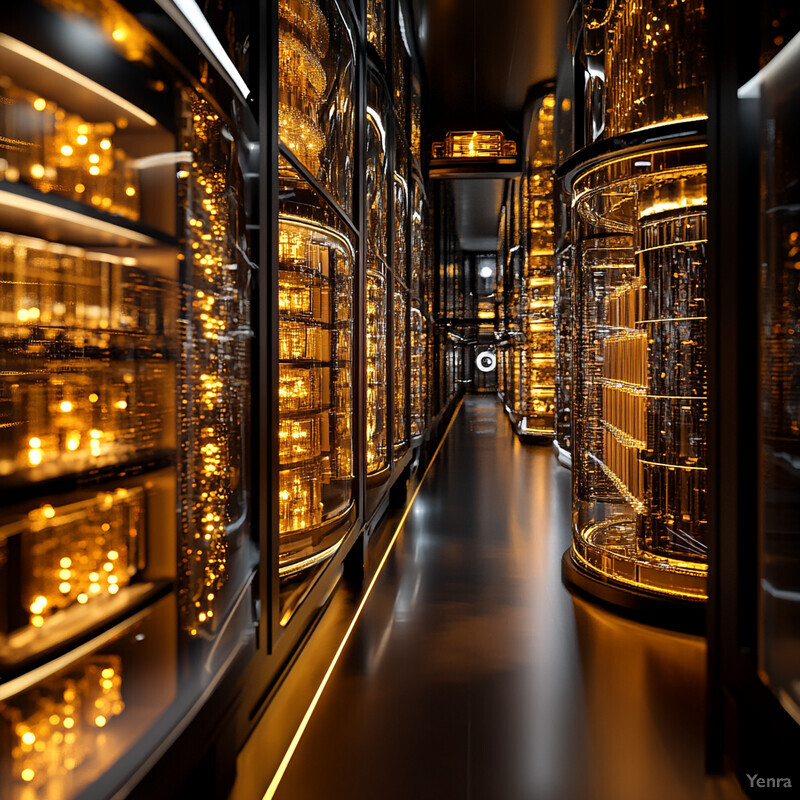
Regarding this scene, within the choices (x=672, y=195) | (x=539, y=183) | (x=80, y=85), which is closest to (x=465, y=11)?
(x=539, y=183)

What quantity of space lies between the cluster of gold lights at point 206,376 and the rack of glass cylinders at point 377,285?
6.36 ft

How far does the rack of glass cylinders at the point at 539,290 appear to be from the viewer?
784cm

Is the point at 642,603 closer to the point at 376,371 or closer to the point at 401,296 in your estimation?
the point at 376,371

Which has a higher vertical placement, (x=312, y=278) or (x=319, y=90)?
(x=319, y=90)

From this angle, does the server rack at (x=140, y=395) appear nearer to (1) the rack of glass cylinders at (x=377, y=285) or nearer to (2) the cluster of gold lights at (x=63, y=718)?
(2) the cluster of gold lights at (x=63, y=718)

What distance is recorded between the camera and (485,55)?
658cm

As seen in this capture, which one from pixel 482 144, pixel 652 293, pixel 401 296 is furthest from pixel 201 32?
pixel 482 144

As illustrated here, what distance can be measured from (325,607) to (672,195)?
6.36 feet

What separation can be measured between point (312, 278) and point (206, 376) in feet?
3.74

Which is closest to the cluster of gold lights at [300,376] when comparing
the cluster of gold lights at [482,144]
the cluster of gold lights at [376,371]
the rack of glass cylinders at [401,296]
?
the cluster of gold lights at [376,371]

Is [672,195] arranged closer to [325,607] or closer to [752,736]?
[752,736]

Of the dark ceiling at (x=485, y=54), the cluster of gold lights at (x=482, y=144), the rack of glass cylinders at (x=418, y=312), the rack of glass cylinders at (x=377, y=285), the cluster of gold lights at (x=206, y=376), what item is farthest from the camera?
the cluster of gold lights at (x=482, y=144)

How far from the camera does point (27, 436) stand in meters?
0.80

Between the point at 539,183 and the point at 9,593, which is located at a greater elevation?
the point at 539,183
